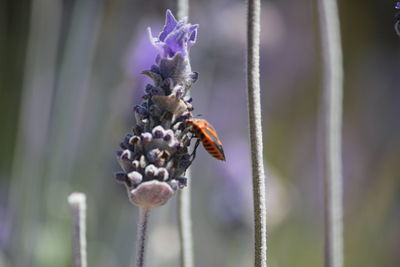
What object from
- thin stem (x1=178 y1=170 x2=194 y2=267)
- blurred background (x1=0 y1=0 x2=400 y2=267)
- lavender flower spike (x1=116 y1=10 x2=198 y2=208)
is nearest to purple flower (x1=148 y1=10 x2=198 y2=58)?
lavender flower spike (x1=116 y1=10 x2=198 y2=208)

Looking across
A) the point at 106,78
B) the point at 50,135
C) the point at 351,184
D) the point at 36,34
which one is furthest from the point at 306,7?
the point at 36,34

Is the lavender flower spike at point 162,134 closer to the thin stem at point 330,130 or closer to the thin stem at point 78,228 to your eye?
the thin stem at point 78,228

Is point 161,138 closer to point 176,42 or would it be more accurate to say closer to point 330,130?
point 176,42

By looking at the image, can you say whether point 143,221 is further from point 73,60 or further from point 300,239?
point 300,239

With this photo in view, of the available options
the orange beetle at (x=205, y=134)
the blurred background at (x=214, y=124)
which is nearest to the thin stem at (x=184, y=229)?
the orange beetle at (x=205, y=134)

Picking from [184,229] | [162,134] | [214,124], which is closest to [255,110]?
[162,134]

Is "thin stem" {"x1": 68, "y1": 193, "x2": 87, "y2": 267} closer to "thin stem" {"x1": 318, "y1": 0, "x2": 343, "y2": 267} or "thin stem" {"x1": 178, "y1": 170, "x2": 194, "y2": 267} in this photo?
"thin stem" {"x1": 178, "y1": 170, "x2": 194, "y2": 267}
